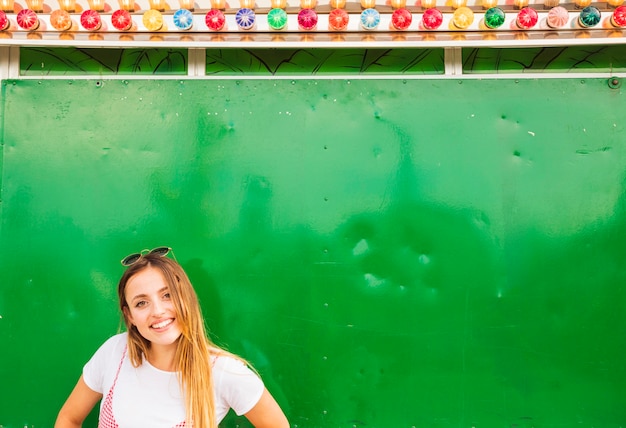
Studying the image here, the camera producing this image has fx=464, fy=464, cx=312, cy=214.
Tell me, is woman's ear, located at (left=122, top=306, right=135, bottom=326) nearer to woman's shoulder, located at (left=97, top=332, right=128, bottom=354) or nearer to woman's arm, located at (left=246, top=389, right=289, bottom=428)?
woman's shoulder, located at (left=97, top=332, right=128, bottom=354)

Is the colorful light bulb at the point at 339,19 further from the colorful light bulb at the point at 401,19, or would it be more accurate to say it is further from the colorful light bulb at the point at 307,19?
the colorful light bulb at the point at 401,19

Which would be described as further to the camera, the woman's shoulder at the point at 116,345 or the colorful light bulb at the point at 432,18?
the colorful light bulb at the point at 432,18

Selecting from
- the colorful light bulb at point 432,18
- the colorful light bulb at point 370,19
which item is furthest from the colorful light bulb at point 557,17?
the colorful light bulb at point 370,19

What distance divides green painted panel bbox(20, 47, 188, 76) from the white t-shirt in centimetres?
124

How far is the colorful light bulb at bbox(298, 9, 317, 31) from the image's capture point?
187 cm

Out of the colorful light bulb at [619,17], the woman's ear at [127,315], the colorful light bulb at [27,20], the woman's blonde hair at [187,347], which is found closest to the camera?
the woman's blonde hair at [187,347]

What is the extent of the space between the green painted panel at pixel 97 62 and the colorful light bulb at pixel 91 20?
145 mm

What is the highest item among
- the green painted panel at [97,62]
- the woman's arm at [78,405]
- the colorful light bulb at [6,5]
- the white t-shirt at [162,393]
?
the colorful light bulb at [6,5]

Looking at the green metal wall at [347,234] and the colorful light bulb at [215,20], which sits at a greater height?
the colorful light bulb at [215,20]

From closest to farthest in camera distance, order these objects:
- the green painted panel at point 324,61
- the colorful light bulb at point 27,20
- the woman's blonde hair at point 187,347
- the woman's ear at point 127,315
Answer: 1. the woman's blonde hair at point 187,347
2. the woman's ear at point 127,315
3. the colorful light bulb at point 27,20
4. the green painted panel at point 324,61

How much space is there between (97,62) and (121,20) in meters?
0.26

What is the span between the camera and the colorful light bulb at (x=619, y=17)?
1.79 metres

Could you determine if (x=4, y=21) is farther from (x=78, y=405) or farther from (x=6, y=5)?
(x=78, y=405)

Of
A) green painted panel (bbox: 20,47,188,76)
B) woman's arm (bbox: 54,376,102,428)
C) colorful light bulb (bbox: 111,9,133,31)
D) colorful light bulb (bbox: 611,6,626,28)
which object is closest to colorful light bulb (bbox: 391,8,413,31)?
colorful light bulb (bbox: 611,6,626,28)
